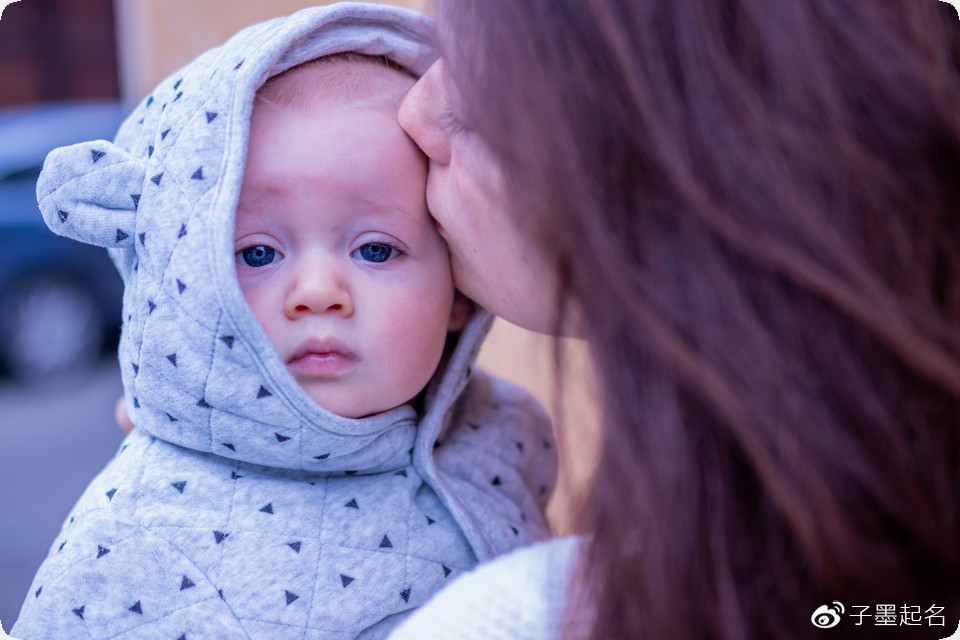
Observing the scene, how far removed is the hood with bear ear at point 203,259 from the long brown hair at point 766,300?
0.45m

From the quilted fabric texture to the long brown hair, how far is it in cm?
43

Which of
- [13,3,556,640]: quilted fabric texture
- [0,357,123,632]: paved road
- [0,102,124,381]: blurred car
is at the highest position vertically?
[13,3,556,640]: quilted fabric texture

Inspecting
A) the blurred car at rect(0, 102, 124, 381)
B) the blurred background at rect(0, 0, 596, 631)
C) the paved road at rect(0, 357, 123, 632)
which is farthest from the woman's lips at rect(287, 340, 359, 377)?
Answer: the blurred car at rect(0, 102, 124, 381)

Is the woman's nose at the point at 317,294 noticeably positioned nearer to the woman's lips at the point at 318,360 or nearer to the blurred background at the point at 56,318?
the woman's lips at the point at 318,360

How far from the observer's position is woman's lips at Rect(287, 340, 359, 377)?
114cm

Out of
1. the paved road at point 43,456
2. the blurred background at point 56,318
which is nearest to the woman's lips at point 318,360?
the blurred background at point 56,318

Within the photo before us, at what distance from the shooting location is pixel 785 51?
758mm

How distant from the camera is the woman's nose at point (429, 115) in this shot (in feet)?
3.64

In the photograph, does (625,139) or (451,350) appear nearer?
(625,139)

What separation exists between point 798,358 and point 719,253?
0.33 ft

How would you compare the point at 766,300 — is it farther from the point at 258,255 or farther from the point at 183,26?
the point at 183,26

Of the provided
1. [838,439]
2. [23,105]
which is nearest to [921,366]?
[838,439]

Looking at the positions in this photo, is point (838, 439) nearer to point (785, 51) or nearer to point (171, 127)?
point (785, 51)

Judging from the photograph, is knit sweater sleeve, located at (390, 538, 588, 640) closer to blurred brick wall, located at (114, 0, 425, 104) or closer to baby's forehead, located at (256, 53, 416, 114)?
baby's forehead, located at (256, 53, 416, 114)
